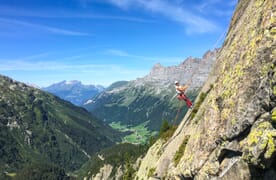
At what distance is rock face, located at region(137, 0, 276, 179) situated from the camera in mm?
19812

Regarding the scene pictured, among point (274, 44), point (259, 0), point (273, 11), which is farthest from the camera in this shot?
point (259, 0)

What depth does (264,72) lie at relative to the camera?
2102 centimetres

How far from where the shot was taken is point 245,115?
72.2 ft

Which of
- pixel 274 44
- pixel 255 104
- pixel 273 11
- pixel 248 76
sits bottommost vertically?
A: pixel 255 104

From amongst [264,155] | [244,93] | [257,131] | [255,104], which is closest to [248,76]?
[244,93]

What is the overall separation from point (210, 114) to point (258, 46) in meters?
8.16

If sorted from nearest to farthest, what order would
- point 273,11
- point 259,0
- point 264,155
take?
point 264,155 < point 273,11 < point 259,0

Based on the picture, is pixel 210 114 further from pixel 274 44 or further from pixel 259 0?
pixel 259 0

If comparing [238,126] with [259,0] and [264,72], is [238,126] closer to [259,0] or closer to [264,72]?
[264,72]

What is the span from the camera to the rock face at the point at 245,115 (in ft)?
65.0

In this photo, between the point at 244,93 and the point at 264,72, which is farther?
the point at 244,93

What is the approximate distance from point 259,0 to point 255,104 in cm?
1150

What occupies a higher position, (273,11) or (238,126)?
(273,11)

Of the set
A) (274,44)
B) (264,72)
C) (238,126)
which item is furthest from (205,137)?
(274,44)
